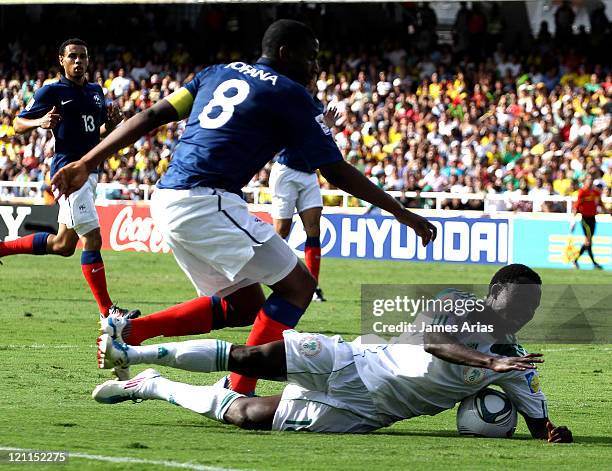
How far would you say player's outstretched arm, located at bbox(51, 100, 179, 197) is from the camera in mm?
7328

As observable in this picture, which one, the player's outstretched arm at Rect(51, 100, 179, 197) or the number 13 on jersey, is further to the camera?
the number 13 on jersey

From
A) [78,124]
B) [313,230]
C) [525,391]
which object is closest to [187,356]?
[525,391]

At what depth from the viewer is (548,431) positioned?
762 centimetres

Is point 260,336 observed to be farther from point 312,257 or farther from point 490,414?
point 312,257

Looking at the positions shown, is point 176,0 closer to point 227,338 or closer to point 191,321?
point 227,338

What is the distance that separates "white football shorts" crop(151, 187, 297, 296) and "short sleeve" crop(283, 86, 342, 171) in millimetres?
505

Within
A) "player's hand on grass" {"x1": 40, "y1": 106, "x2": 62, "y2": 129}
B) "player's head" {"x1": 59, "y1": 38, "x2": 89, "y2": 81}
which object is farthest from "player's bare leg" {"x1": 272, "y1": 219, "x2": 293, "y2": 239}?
"player's hand on grass" {"x1": 40, "y1": 106, "x2": 62, "y2": 129}

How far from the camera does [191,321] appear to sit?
8750 millimetres

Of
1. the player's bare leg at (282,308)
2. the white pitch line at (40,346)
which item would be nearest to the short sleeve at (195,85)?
the player's bare leg at (282,308)

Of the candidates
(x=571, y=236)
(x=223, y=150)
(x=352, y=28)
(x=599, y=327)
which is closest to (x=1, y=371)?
(x=223, y=150)

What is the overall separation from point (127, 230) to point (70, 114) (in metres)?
14.5

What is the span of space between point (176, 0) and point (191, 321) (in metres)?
27.5

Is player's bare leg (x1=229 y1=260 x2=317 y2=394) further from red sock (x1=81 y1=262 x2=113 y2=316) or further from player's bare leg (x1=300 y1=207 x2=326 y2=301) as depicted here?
player's bare leg (x1=300 y1=207 x2=326 y2=301)

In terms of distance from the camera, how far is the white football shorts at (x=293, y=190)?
14.5m
